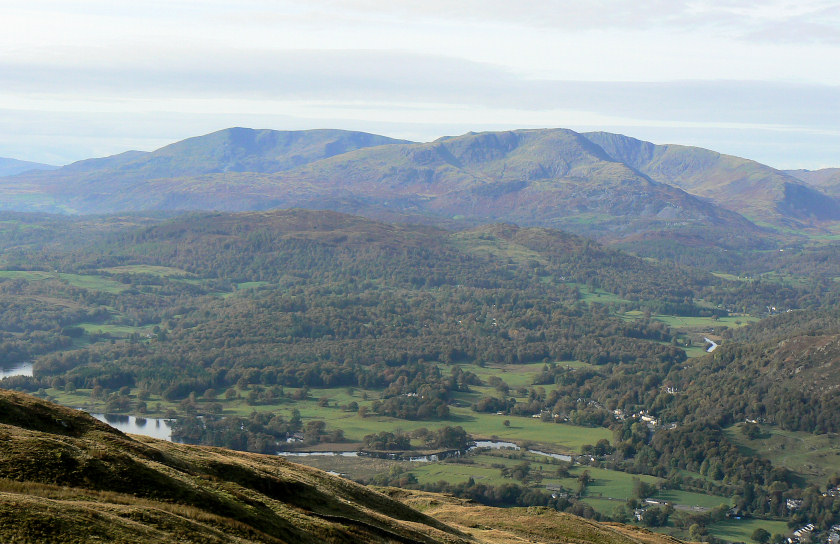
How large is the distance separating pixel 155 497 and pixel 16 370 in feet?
567

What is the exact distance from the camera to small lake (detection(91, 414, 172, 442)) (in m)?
139

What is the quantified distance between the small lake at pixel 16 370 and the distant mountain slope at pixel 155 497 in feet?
486

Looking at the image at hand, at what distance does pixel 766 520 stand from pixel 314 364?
10894 centimetres

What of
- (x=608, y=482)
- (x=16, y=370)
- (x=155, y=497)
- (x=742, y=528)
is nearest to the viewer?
(x=155, y=497)

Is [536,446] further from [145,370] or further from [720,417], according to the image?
[145,370]

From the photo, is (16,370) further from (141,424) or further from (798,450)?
(798,450)

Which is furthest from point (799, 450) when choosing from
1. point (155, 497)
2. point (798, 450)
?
Result: point (155, 497)

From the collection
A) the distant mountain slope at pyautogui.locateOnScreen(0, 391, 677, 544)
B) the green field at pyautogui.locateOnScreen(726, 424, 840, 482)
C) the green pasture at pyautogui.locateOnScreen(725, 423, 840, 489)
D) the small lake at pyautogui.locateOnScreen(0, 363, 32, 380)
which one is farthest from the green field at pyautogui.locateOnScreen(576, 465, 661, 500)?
the small lake at pyautogui.locateOnScreen(0, 363, 32, 380)

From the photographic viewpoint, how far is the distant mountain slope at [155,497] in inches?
1103

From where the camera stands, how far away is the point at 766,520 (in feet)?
363

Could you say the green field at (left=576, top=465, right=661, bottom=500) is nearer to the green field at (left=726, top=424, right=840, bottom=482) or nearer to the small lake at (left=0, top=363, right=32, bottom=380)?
the green field at (left=726, top=424, right=840, bottom=482)

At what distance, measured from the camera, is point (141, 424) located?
14788 cm

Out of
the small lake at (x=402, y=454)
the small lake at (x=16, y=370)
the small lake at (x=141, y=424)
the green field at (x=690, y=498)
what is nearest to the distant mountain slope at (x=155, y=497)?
the green field at (x=690, y=498)


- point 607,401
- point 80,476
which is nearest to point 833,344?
point 607,401
